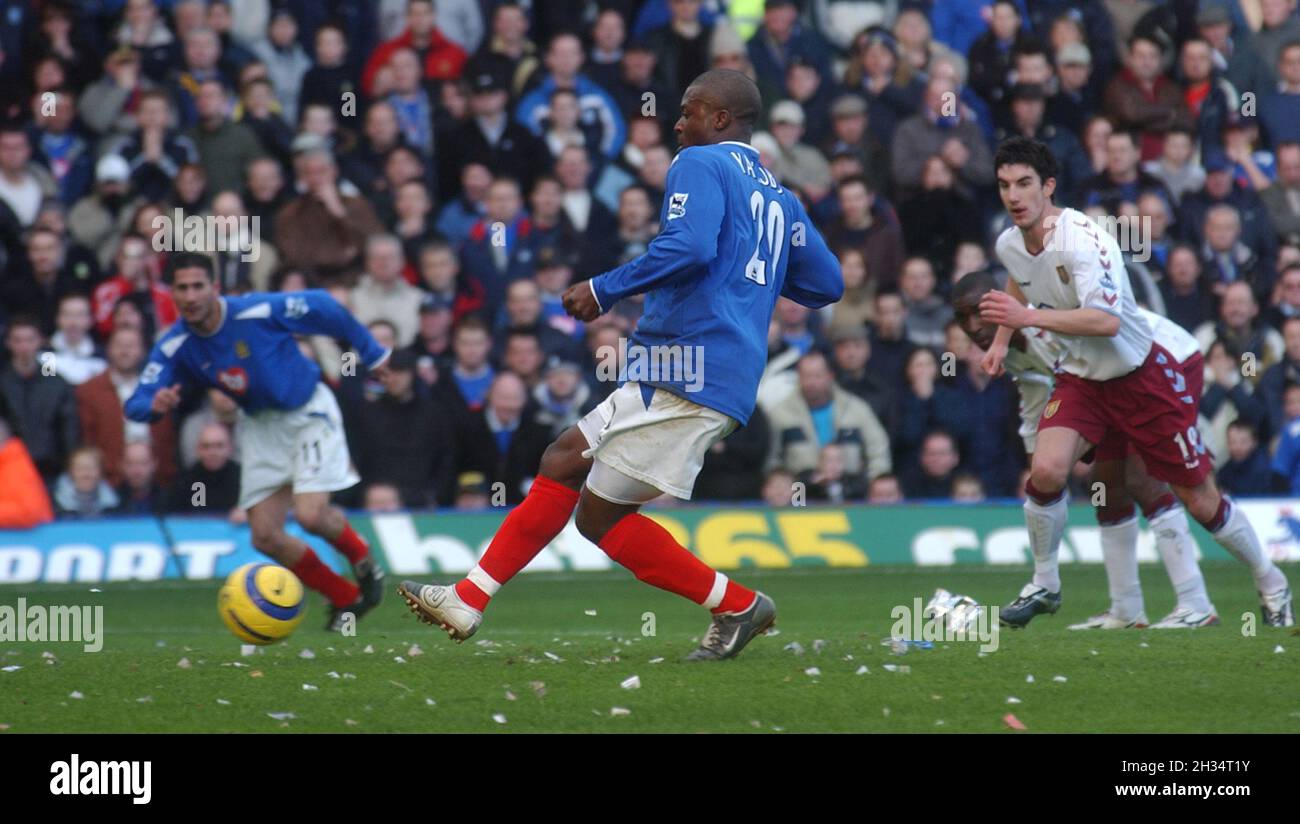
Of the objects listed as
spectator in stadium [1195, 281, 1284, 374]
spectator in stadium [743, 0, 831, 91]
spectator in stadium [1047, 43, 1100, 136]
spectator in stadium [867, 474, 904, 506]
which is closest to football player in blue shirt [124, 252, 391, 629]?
spectator in stadium [867, 474, 904, 506]

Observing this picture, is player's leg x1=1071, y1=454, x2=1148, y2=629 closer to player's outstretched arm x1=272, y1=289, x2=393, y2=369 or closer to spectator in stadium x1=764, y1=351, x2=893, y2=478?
player's outstretched arm x1=272, y1=289, x2=393, y2=369

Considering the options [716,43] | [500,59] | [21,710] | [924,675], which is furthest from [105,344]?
[924,675]

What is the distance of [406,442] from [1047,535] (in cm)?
629

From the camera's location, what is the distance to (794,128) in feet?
54.1

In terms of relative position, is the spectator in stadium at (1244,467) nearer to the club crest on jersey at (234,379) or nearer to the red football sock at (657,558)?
the club crest on jersey at (234,379)

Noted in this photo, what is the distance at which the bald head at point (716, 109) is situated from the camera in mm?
7770

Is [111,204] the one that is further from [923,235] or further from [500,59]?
[923,235]

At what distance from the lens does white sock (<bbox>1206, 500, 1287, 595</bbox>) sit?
9.77 m

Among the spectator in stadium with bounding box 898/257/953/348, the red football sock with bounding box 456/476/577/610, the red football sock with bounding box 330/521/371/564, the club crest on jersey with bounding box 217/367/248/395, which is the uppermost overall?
the spectator in stadium with bounding box 898/257/953/348

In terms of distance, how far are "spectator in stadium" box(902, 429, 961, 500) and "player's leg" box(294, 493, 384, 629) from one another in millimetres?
5543

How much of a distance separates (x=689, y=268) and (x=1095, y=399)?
3116 millimetres

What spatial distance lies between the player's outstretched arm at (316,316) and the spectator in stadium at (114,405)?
390 cm

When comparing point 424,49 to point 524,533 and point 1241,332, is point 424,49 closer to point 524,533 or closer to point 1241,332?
point 1241,332

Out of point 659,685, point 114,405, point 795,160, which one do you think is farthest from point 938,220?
point 659,685
